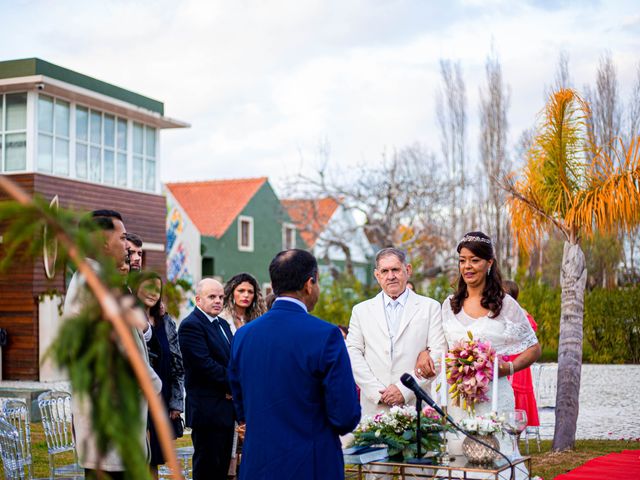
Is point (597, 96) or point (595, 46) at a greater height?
point (595, 46)

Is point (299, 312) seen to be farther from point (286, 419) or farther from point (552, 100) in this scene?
point (552, 100)

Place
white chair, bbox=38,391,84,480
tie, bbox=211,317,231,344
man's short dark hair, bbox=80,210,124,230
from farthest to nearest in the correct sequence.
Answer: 1. white chair, bbox=38,391,84,480
2. tie, bbox=211,317,231,344
3. man's short dark hair, bbox=80,210,124,230

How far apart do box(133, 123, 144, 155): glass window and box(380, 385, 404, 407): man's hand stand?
2153 cm

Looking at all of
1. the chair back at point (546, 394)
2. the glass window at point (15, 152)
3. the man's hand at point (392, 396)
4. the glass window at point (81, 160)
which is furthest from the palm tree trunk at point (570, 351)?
the glass window at point (81, 160)

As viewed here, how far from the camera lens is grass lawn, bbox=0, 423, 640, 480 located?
895 cm

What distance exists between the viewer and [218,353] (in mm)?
6582

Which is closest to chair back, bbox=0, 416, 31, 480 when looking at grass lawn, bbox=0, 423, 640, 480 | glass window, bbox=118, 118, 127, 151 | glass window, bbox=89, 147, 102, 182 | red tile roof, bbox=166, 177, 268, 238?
grass lawn, bbox=0, 423, 640, 480

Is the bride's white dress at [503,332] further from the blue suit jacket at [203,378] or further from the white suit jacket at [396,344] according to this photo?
the blue suit jacket at [203,378]

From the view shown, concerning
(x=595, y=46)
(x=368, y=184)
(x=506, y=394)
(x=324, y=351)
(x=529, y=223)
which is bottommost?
(x=506, y=394)

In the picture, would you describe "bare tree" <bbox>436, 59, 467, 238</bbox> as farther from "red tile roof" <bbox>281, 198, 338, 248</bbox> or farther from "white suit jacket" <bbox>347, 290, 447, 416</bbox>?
"white suit jacket" <bbox>347, 290, 447, 416</bbox>

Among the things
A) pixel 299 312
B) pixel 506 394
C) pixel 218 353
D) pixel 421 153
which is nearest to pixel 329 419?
pixel 299 312

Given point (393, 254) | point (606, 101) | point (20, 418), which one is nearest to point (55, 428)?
point (20, 418)

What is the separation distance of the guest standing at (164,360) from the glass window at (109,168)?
1920 cm

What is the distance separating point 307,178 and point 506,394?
2759cm
